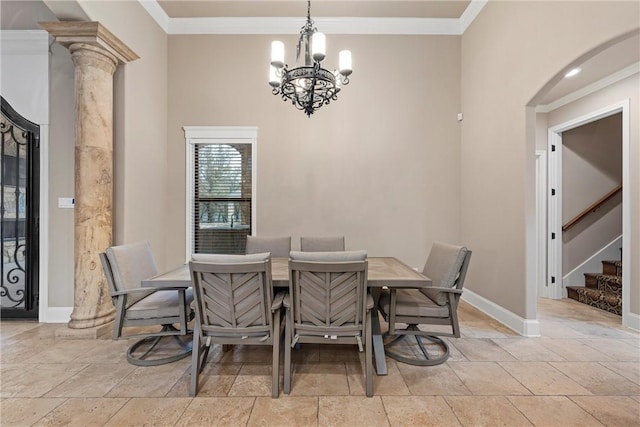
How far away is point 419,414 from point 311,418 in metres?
0.66

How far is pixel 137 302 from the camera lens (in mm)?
2402

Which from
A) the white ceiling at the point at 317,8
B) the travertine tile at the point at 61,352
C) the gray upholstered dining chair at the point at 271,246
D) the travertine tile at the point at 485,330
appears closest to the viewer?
the travertine tile at the point at 61,352

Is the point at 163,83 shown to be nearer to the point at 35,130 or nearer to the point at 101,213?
the point at 35,130

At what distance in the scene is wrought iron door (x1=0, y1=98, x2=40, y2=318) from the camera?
327 cm

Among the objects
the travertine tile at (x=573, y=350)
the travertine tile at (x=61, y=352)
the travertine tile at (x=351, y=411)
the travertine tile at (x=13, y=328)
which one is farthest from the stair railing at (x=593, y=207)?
the travertine tile at (x=13, y=328)

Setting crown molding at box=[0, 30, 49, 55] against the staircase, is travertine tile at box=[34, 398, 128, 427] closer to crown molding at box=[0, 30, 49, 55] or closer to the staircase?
crown molding at box=[0, 30, 49, 55]

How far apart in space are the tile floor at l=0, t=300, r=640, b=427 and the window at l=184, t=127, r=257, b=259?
70.8 inches

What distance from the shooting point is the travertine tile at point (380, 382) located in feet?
6.65

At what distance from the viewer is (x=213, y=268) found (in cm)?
183

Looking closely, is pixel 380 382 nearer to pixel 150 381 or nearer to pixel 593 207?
pixel 150 381

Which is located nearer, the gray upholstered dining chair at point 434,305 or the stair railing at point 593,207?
the gray upholstered dining chair at point 434,305

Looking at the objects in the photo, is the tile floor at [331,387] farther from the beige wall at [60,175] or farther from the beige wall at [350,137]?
the beige wall at [350,137]

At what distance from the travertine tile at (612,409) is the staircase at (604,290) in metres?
2.34

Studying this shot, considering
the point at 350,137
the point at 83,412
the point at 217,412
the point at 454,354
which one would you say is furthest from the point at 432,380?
the point at 350,137
